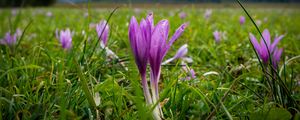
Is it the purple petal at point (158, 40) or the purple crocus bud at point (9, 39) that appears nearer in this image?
the purple petal at point (158, 40)

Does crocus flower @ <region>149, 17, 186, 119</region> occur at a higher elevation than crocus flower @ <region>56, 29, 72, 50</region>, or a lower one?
lower

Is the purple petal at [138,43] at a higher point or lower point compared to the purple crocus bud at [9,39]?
lower

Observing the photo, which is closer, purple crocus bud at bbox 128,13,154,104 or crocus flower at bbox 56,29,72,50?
purple crocus bud at bbox 128,13,154,104

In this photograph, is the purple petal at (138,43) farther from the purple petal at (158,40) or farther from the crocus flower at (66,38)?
the crocus flower at (66,38)

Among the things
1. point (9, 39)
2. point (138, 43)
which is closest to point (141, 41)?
point (138, 43)

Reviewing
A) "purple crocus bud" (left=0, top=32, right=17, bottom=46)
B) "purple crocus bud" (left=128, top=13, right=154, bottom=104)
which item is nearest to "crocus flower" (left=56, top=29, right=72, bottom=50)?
"purple crocus bud" (left=0, top=32, right=17, bottom=46)

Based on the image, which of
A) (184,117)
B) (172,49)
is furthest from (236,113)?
(172,49)

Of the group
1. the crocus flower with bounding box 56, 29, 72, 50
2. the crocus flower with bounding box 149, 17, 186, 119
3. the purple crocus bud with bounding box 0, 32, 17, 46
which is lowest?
the crocus flower with bounding box 149, 17, 186, 119

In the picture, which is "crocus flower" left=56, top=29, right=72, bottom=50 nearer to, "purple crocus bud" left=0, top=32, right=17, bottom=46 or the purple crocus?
"purple crocus bud" left=0, top=32, right=17, bottom=46

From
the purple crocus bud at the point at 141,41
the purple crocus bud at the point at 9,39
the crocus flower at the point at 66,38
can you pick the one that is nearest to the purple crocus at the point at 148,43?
the purple crocus bud at the point at 141,41

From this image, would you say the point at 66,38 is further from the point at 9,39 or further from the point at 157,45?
the point at 157,45

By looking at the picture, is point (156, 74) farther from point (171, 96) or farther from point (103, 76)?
point (103, 76)
